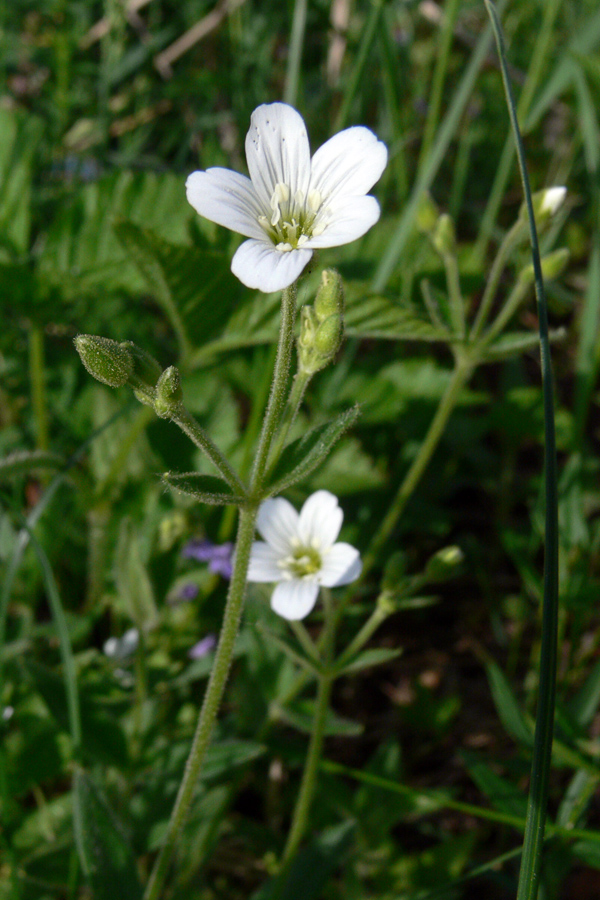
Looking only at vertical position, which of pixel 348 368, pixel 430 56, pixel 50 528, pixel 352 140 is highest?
pixel 430 56

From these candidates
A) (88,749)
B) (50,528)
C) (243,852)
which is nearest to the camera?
(88,749)

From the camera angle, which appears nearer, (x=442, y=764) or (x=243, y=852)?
(x=243, y=852)

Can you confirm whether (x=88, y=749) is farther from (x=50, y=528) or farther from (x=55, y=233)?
(x=55, y=233)

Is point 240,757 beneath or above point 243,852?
above

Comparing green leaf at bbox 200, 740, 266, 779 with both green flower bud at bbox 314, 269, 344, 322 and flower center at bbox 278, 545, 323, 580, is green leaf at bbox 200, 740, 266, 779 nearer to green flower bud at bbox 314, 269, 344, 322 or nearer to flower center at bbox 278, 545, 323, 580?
flower center at bbox 278, 545, 323, 580

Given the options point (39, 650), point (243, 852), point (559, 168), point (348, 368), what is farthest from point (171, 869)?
point (559, 168)

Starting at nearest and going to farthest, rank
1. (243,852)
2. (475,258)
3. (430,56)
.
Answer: (243,852) → (475,258) → (430,56)

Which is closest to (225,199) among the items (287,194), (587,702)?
(287,194)
